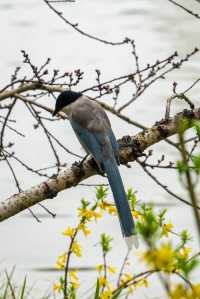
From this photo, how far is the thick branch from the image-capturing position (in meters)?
3.35

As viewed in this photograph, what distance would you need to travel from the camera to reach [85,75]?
1126 cm

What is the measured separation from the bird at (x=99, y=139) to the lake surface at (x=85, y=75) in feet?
2.86

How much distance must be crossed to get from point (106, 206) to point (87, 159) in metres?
0.40

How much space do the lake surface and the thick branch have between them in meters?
1.25

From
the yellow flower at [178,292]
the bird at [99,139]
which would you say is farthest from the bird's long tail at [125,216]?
the yellow flower at [178,292]

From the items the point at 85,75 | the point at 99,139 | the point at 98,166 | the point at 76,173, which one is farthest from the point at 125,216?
the point at 85,75

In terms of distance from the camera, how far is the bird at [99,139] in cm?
356

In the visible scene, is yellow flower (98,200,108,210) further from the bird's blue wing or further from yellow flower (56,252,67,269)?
the bird's blue wing

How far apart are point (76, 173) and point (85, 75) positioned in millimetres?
7815

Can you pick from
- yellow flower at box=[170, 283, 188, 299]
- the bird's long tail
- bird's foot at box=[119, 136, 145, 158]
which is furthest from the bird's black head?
yellow flower at box=[170, 283, 188, 299]

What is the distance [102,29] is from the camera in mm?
13531

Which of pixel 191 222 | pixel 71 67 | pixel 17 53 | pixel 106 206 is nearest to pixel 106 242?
pixel 106 206

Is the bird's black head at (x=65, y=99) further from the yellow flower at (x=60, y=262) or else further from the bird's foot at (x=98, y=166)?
the yellow flower at (x=60, y=262)

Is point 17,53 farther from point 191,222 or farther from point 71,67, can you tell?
point 191,222
